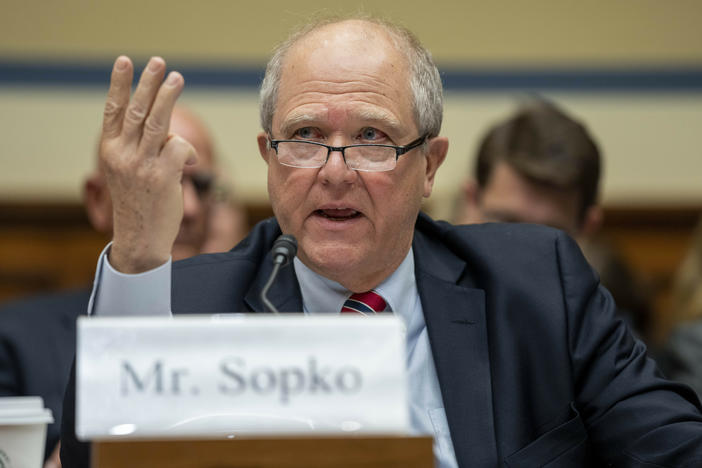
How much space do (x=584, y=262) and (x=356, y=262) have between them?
22.0 inches

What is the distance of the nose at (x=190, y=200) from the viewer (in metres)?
3.32

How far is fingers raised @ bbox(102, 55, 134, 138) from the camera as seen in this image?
154 cm

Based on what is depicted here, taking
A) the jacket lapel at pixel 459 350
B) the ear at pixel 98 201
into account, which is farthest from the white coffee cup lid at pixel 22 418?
the ear at pixel 98 201

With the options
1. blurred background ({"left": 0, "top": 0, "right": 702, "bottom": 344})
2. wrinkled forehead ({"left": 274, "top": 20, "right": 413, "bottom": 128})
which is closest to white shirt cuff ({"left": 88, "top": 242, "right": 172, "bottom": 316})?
wrinkled forehead ({"left": 274, "top": 20, "right": 413, "bottom": 128})

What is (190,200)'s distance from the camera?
131 inches

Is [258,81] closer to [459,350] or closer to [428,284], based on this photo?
[428,284]

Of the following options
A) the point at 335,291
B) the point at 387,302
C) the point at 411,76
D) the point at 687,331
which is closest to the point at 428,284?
the point at 387,302

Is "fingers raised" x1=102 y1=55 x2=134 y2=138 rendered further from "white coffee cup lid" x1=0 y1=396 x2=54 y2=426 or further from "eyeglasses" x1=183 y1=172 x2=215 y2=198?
"eyeglasses" x1=183 y1=172 x2=215 y2=198

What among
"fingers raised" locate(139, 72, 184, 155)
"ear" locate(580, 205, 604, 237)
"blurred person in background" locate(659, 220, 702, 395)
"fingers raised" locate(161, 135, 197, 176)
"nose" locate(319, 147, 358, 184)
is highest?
"fingers raised" locate(139, 72, 184, 155)

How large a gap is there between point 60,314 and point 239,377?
2.02 meters

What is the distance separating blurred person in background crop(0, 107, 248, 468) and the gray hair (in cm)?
65

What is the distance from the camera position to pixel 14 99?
5.23 metres

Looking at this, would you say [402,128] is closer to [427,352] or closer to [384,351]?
[427,352]

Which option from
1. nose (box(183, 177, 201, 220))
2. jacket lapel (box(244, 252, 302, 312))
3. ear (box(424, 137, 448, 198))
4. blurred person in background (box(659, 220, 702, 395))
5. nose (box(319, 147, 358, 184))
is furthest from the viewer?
nose (box(183, 177, 201, 220))
